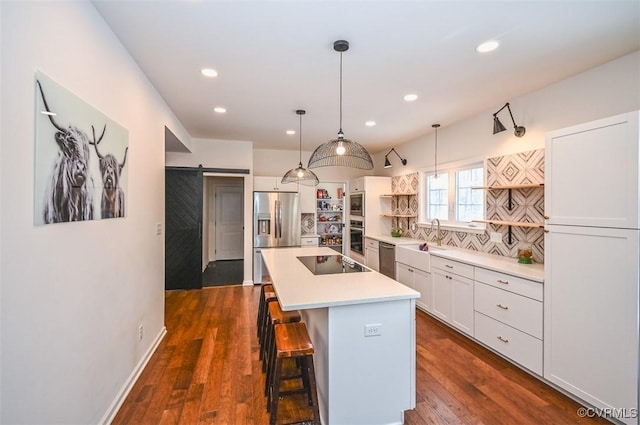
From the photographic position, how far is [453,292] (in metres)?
3.33

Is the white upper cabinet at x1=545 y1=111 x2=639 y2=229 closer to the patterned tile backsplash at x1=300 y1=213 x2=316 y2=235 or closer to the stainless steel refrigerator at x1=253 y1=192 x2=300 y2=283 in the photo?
the stainless steel refrigerator at x1=253 y1=192 x2=300 y2=283

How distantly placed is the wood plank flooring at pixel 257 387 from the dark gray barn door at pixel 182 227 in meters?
1.66

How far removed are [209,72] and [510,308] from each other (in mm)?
3422

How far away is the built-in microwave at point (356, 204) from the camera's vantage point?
5785 millimetres

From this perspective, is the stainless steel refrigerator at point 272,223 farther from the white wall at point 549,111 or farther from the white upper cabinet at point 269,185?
the white wall at point 549,111

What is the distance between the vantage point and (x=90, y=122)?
168 centimetres

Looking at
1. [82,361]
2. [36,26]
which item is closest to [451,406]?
[82,361]

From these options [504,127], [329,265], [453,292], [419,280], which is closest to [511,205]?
[504,127]

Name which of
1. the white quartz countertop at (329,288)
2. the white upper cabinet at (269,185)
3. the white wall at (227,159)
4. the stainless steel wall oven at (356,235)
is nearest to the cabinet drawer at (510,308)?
the white quartz countertop at (329,288)

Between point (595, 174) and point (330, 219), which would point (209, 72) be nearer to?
point (595, 174)

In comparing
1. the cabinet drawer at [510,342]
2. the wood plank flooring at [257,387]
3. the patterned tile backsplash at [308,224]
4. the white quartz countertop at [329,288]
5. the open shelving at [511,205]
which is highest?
the open shelving at [511,205]

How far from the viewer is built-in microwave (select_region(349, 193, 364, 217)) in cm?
579

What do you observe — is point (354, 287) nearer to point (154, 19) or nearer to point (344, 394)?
point (344, 394)

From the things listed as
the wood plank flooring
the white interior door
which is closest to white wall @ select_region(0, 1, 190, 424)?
the wood plank flooring
